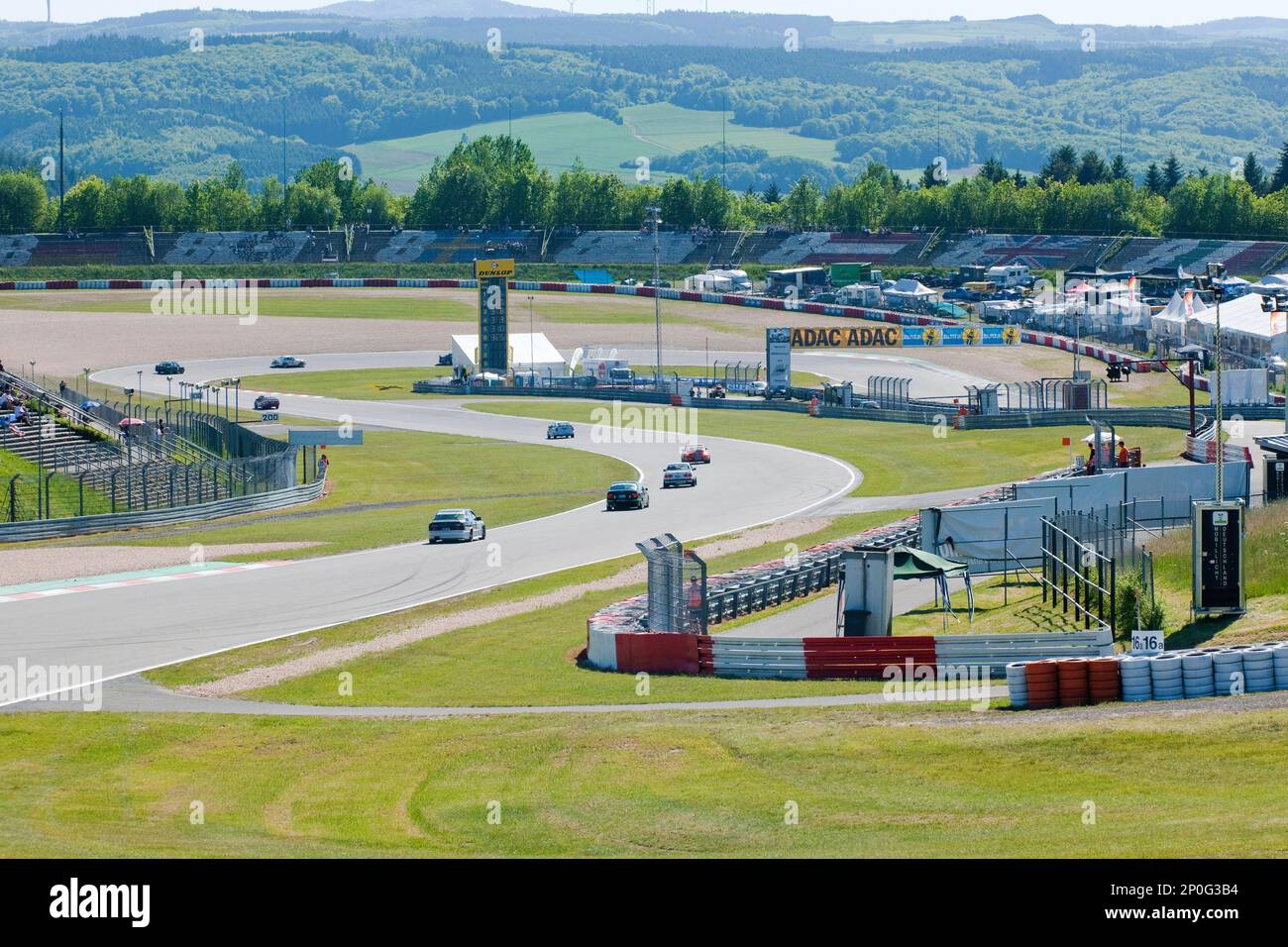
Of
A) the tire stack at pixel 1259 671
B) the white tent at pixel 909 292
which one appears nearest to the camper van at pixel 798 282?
the white tent at pixel 909 292

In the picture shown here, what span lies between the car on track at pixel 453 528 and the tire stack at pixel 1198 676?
26790 millimetres

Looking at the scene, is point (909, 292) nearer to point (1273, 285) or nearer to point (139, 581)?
point (1273, 285)

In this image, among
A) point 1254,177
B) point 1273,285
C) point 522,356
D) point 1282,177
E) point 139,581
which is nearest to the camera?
point 139,581

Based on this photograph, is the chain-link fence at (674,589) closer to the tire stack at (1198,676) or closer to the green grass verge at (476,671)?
the green grass verge at (476,671)

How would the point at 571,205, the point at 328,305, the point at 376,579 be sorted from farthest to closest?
the point at 571,205
the point at 328,305
the point at 376,579

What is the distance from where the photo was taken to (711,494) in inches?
2400

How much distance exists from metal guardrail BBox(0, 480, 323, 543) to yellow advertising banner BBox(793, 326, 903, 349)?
6208 centimetres

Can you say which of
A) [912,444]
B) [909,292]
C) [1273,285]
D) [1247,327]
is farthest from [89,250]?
[1247,327]

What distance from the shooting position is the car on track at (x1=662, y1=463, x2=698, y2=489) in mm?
63406

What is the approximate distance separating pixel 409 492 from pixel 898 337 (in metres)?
61.8

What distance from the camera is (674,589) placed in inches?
1336

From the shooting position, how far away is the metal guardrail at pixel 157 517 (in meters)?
49.6
